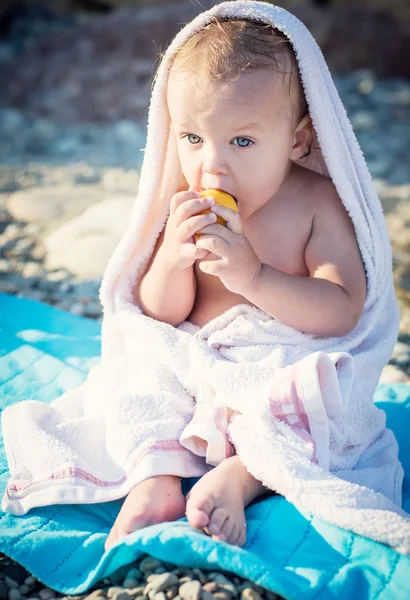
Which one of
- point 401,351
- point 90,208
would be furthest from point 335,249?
point 90,208

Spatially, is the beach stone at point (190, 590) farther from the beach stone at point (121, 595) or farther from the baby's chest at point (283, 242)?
the baby's chest at point (283, 242)

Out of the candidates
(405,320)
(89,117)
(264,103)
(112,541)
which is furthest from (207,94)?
(89,117)

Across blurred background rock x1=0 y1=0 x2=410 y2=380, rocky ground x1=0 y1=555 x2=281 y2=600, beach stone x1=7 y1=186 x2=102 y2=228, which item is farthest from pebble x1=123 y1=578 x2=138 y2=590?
beach stone x1=7 y1=186 x2=102 y2=228

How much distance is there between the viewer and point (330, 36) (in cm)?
835

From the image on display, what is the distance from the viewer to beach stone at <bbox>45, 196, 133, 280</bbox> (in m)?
3.73

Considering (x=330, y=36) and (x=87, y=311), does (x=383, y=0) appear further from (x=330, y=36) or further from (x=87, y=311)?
(x=87, y=311)

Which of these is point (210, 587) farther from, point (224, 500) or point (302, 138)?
point (302, 138)

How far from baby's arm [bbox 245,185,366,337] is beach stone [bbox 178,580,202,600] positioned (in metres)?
0.73

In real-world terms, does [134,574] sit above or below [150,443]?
below

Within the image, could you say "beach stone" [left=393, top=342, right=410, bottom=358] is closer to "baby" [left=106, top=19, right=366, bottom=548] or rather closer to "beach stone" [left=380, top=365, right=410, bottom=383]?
"beach stone" [left=380, top=365, right=410, bottom=383]

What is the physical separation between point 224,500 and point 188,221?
699 mm

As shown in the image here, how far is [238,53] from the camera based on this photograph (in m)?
1.84

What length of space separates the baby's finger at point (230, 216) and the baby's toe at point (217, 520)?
697 mm

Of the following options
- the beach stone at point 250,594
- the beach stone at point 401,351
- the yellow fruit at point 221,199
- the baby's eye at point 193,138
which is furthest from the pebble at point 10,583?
the beach stone at point 401,351
